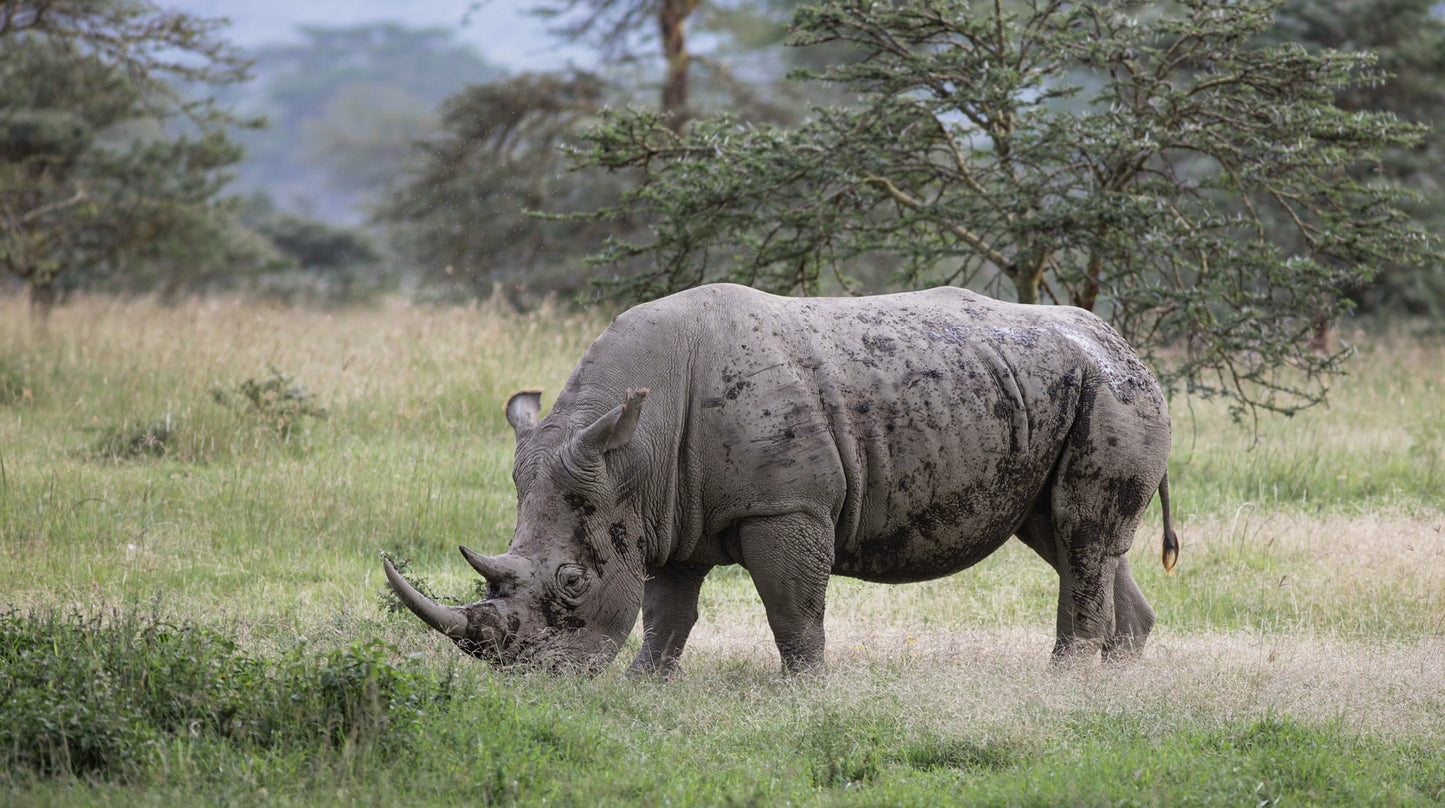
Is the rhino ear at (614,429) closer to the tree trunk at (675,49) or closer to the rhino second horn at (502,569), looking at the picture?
the rhino second horn at (502,569)

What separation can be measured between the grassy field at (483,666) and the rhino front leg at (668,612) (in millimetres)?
188

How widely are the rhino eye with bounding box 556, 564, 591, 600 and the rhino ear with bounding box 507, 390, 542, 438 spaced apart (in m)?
0.70

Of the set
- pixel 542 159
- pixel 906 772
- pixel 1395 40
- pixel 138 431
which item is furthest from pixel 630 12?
pixel 906 772

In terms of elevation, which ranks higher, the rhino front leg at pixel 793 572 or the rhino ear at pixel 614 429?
the rhino ear at pixel 614 429

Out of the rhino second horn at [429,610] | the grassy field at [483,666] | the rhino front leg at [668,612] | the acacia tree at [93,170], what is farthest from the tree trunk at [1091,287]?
the acacia tree at [93,170]

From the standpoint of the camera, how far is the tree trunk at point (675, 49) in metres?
19.8

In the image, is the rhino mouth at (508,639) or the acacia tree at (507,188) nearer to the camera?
the rhino mouth at (508,639)

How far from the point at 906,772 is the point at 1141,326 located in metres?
6.19

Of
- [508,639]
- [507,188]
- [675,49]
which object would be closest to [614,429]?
[508,639]

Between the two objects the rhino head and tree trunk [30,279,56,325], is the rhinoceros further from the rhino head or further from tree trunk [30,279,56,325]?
tree trunk [30,279,56,325]

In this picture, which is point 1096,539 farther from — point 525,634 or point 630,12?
point 630,12

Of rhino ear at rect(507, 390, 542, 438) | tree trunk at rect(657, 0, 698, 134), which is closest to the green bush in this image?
rhino ear at rect(507, 390, 542, 438)

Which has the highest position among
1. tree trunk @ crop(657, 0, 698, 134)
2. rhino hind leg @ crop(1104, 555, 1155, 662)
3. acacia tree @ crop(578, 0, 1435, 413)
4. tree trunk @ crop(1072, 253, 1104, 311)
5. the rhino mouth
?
tree trunk @ crop(657, 0, 698, 134)

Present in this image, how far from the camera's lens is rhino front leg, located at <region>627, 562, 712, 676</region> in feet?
20.3
